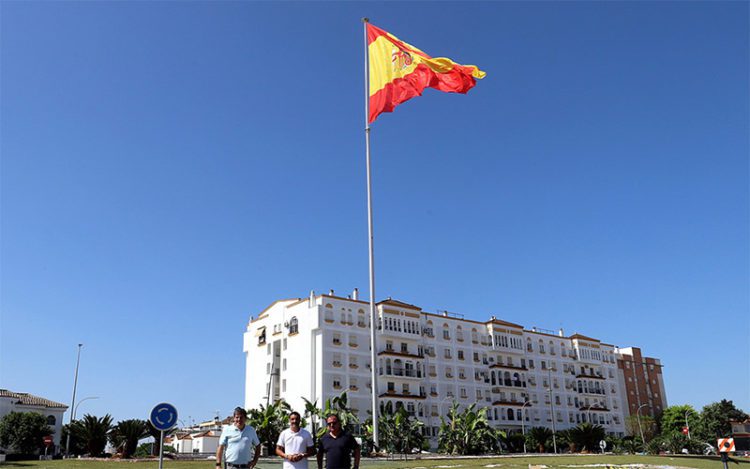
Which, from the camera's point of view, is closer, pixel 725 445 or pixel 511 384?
pixel 725 445

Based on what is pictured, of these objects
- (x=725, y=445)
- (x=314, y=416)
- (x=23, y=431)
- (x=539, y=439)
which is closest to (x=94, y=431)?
(x=314, y=416)

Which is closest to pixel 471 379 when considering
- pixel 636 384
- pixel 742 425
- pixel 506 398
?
pixel 506 398

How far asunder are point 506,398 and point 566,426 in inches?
495

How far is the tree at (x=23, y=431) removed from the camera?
216 ft

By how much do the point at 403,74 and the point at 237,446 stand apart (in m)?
18.7

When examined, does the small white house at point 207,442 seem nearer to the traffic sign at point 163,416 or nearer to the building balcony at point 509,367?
the building balcony at point 509,367

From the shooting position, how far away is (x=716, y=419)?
106312 millimetres

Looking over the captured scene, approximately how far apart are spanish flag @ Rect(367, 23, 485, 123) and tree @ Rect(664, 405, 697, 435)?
10003 centimetres

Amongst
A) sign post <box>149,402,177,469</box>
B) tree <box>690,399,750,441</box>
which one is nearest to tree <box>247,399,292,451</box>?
sign post <box>149,402,177,469</box>

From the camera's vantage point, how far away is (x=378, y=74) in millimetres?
26719

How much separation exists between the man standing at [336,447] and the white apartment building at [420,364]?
55411 millimetres

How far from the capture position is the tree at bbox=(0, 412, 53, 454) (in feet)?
216

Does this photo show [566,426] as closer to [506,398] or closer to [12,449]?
[506,398]

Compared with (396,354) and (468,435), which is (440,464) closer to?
(468,435)
